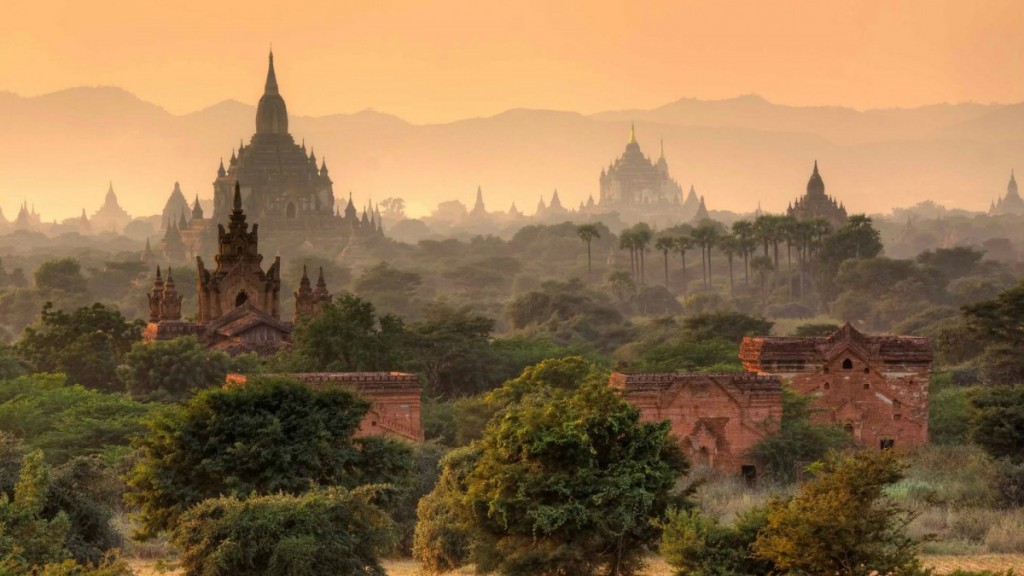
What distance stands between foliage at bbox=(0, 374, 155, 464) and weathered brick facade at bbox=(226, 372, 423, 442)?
14.2 feet

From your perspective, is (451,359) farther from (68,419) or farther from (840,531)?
(840,531)

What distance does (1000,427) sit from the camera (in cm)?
3650

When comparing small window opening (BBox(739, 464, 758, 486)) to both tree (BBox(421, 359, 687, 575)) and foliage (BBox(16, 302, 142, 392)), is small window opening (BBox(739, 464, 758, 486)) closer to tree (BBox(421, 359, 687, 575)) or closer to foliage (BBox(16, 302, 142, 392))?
tree (BBox(421, 359, 687, 575))

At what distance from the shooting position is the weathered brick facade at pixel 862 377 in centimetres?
4162

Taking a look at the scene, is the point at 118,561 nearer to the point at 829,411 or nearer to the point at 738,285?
the point at 829,411

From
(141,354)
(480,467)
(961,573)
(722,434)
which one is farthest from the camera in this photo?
(141,354)

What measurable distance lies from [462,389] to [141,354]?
9.35 m

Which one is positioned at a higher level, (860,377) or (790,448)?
(860,377)

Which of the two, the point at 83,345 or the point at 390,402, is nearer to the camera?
the point at 390,402

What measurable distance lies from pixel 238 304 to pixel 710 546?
115ft

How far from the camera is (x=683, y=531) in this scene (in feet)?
75.7

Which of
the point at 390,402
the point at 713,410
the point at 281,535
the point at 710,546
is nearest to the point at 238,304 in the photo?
the point at 390,402

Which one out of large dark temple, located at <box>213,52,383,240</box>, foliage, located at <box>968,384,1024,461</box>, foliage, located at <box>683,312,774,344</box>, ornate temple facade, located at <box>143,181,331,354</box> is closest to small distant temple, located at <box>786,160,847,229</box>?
large dark temple, located at <box>213,52,383,240</box>

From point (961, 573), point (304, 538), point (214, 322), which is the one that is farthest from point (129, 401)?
point (961, 573)
